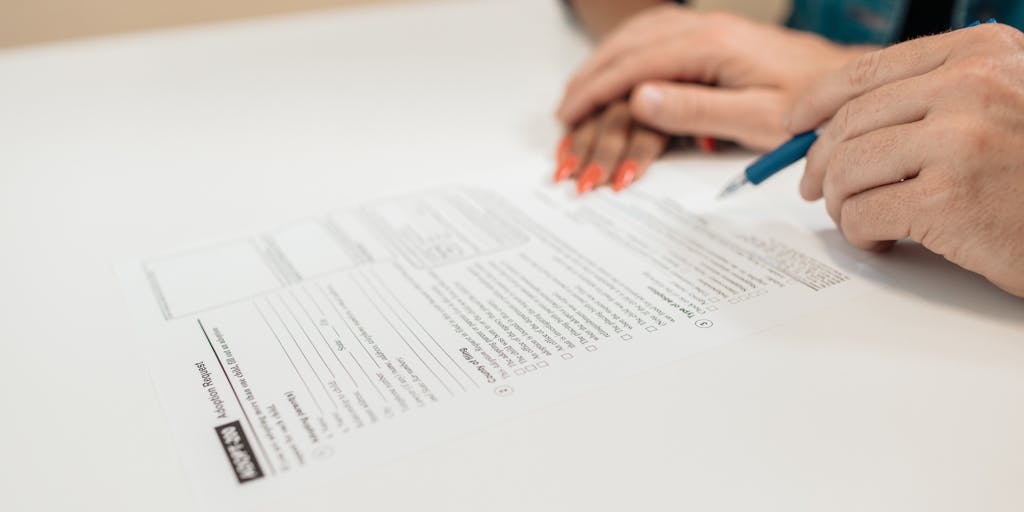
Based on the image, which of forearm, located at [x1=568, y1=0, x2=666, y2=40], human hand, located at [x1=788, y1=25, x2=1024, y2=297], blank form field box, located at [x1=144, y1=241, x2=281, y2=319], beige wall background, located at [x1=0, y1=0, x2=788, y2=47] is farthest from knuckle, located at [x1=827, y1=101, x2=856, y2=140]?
beige wall background, located at [x1=0, y1=0, x2=788, y2=47]

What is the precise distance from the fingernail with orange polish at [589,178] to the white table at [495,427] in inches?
3.4

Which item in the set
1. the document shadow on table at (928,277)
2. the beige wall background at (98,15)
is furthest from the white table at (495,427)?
the beige wall background at (98,15)

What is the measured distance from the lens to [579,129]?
0.79 m

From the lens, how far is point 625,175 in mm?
678

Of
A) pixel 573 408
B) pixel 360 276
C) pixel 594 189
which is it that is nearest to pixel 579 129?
pixel 594 189

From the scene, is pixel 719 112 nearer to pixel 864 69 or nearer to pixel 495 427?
pixel 864 69

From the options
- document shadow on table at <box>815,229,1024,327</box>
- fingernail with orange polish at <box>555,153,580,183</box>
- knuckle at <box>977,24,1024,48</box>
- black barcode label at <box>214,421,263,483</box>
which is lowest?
document shadow on table at <box>815,229,1024,327</box>

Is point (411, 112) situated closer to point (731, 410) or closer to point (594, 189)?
point (594, 189)

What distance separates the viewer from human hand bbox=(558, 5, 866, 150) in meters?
0.71

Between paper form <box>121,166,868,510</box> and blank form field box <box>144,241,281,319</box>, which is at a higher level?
blank form field box <box>144,241,281,319</box>

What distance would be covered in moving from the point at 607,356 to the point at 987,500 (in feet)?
0.62

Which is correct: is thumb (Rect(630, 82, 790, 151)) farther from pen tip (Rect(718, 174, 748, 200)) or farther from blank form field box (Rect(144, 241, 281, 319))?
blank form field box (Rect(144, 241, 281, 319))

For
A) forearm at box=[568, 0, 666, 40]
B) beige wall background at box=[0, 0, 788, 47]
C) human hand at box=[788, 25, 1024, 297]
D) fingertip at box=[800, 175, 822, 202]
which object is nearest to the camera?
human hand at box=[788, 25, 1024, 297]

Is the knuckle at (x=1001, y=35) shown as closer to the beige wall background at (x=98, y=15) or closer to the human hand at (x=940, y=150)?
the human hand at (x=940, y=150)
